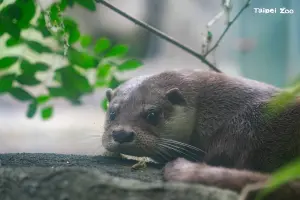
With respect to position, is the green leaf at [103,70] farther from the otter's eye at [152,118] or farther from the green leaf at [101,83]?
the otter's eye at [152,118]

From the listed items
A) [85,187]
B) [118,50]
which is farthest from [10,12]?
[85,187]

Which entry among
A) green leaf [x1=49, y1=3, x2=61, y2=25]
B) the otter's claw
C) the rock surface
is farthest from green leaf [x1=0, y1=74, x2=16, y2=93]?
the rock surface

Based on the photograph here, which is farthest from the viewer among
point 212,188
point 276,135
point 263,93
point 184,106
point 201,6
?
point 201,6

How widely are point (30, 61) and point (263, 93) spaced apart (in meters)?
1.07

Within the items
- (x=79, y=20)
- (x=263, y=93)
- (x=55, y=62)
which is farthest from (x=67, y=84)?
(x=263, y=93)

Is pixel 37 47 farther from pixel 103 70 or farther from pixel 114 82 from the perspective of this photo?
pixel 114 82

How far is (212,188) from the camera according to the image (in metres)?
1.50

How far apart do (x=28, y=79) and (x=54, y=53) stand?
17 cm

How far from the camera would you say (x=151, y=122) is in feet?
7.09

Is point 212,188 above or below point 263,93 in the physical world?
below

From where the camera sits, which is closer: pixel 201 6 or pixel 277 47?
pixel 277 47

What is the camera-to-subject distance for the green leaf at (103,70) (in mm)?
2462

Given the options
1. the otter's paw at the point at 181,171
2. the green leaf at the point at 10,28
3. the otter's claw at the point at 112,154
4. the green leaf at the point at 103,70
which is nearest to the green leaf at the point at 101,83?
the green leaf at the point at 103,70

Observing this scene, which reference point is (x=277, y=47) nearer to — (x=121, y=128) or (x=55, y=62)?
(x=121, y=128)
